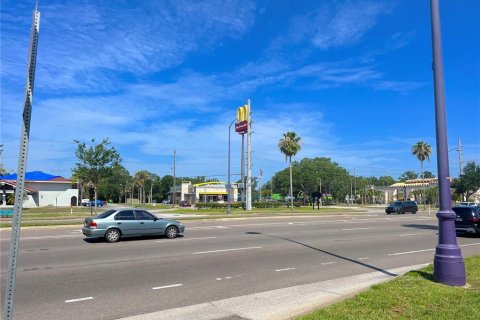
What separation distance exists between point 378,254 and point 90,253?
9514mm

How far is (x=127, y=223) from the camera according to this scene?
1773 cm

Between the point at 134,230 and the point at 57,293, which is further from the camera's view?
the point at 134,230

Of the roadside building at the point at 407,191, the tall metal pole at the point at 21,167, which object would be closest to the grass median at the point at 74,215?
the tall metal pole at the point at 21,167

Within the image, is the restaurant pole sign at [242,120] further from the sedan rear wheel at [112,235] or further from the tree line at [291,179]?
the sedan rear wheel at [112,235]

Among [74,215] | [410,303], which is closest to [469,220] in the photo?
[410,303]

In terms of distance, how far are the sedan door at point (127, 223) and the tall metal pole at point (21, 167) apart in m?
14.7

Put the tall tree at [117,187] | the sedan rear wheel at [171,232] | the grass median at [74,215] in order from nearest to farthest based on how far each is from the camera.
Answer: the sedan rear wheel at [171,232] → the grass median at [74,215] → the tall tree at [117,187]

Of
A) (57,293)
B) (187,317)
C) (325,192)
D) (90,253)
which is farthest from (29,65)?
(325,192)

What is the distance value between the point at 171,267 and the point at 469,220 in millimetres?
16364

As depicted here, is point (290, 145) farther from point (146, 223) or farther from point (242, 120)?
point (146, 223)

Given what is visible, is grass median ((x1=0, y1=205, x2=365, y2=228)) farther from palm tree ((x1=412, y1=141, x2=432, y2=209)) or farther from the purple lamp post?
palm tree ((x1=412, y1=141, x2=432, y2=209))

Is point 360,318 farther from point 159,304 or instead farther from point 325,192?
point 325,192

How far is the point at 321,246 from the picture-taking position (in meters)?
16.3

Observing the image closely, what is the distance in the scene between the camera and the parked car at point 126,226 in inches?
674
